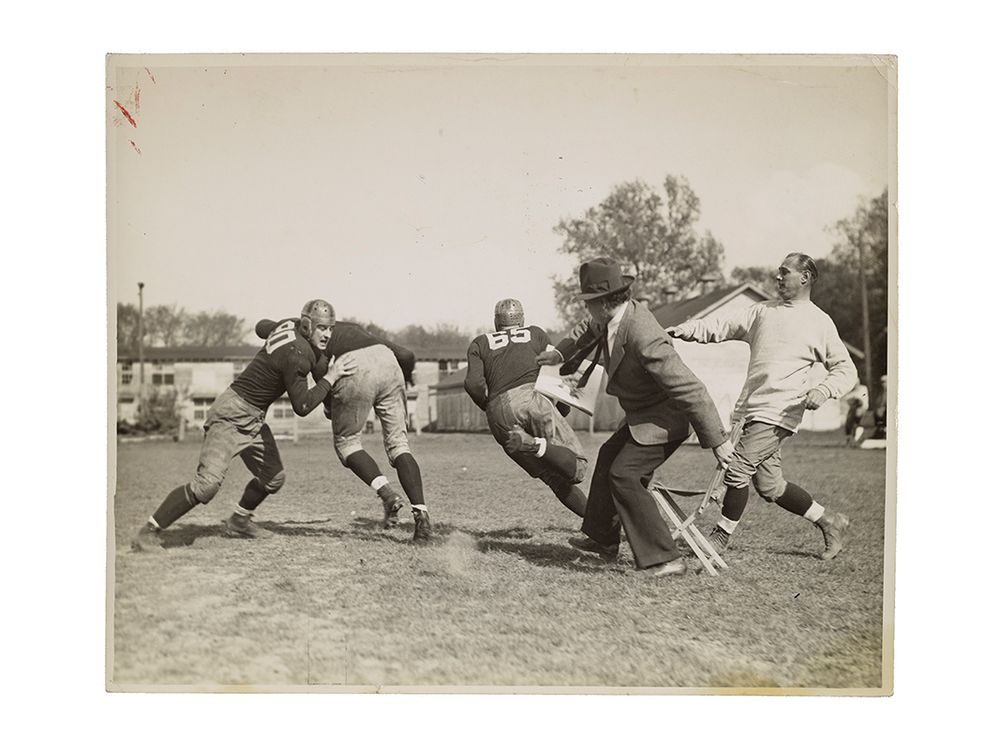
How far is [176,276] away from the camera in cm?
644

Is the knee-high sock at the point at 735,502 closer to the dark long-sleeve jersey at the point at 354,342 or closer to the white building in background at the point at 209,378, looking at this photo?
the white building in background at the point at 209,378

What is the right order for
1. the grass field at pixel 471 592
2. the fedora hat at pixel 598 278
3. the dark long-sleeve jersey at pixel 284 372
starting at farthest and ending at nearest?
the dark long-sleeve jersey at pixel 284 372 → the fedora hat at pixel 598 278 → the grass field at pixel 471 592

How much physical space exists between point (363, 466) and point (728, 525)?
82.8 inches

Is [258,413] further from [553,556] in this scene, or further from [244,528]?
[553,556]

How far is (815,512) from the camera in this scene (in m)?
6.39

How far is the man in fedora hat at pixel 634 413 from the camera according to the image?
20.5ft

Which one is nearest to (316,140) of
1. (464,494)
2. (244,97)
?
(244,97)

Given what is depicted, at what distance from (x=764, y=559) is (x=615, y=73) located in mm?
2853

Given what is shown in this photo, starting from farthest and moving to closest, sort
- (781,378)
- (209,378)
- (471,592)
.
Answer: (209,378) → (781,378) → (471,592)

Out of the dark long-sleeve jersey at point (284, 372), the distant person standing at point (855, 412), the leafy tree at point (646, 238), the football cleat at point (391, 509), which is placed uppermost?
the leafy tree at point (646, 238)

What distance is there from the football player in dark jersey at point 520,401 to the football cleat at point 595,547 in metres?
0.16

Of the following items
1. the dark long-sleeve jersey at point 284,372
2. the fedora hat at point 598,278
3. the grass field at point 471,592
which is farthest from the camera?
the dark long-sleeve jersey at point 284,372

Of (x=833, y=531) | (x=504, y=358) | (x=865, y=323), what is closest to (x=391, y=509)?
(x=504, y=358)

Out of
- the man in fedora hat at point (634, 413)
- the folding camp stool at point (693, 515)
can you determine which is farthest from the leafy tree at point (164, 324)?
the folding camp stool at point (693, 515)
